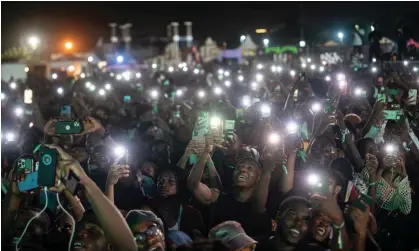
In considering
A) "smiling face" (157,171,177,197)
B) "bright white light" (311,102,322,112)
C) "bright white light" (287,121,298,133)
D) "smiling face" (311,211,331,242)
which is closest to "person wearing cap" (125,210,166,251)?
"smiling face" (311,211,331,242)

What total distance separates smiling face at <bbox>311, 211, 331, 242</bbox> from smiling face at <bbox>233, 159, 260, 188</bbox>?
46.3 inches

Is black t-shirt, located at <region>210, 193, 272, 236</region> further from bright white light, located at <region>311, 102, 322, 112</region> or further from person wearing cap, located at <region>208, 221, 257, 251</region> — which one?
bright white light, located at <region>311, 102, 322, 112</region>

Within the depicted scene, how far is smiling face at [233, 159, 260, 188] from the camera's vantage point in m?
5.40

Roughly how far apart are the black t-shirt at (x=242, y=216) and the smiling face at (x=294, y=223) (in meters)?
0.65

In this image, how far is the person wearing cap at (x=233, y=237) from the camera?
3934mm

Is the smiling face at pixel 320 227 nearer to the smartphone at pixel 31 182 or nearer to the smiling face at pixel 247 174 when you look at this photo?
the smiling face at pixel 247 174

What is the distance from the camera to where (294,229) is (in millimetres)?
4332

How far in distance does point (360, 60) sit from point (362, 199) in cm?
1456

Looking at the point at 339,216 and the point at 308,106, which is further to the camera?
the point at 308,106

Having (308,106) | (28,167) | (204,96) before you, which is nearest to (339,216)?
(28,167)

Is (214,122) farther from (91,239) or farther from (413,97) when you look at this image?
(413,97)

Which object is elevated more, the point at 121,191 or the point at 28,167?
the point at 28,167

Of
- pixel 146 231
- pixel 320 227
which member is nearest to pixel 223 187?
pixel 320 227

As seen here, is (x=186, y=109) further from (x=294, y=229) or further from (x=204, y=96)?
(x=294, y=229)
